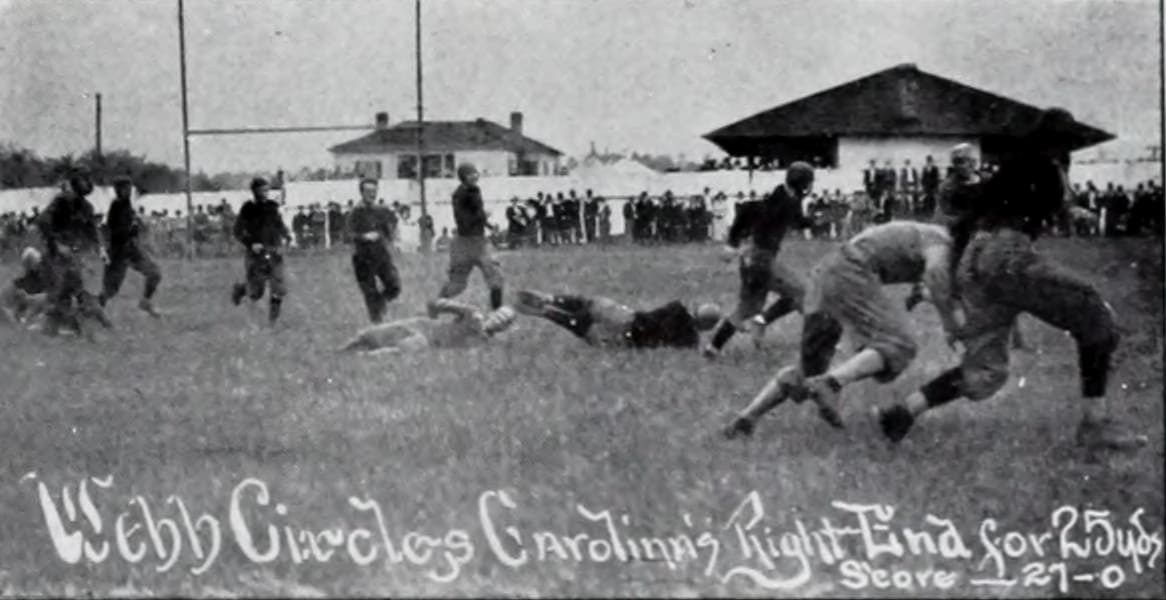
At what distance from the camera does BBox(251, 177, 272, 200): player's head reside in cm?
1079

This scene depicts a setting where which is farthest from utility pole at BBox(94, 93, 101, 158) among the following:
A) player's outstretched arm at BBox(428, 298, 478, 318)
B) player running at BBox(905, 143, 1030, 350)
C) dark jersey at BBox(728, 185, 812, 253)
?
player running at BBox(905, 143, 1030, 350)

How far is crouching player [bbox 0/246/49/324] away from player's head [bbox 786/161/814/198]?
7430 millimetres

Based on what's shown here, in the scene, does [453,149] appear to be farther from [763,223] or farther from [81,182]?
[81,182]

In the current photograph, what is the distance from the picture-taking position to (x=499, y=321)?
1040 cm

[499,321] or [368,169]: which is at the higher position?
[368,169]

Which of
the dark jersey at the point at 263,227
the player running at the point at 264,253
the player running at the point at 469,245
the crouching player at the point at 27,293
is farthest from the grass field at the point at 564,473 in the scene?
the crouching player at the point at 27,293

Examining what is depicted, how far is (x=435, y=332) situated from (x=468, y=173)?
1425 mm

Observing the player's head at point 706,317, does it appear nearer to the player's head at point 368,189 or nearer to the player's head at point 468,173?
the player's head at point 468,173

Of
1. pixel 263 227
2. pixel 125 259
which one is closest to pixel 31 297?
pixel 125 259

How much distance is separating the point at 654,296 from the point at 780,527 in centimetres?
565

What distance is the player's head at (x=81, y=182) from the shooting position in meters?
11.3

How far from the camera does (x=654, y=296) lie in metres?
11.5

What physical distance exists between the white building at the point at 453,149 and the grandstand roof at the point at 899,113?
1.32 meters

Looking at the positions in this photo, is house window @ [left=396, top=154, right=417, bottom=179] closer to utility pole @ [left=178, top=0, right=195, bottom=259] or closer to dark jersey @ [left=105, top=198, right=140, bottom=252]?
utility pole @ [left=178, top=0, right=195, bottom=259]
